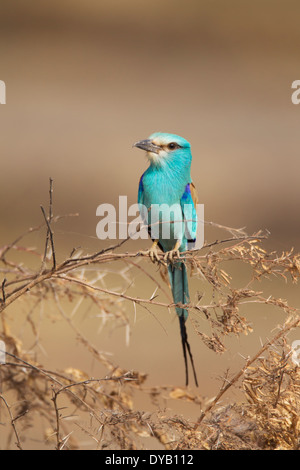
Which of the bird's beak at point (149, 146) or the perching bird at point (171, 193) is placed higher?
the bird's beak at point (149, 146)

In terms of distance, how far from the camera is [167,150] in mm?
2473

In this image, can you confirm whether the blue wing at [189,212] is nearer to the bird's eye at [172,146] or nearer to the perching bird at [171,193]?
the perching bird at [171,193]

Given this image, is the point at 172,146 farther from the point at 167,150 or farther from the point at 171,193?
the point at 171,193

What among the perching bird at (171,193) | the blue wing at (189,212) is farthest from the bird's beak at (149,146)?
the blue wing at (189,212)

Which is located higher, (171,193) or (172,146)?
(172,146)

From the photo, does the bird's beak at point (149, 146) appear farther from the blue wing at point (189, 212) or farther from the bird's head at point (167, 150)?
the blue wing at point (189, 212)

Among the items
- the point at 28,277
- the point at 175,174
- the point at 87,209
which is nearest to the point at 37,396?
the point at 28,277

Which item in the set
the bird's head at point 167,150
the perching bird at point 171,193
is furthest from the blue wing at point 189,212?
the bird's head at point 167,150

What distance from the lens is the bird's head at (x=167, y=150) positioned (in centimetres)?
247

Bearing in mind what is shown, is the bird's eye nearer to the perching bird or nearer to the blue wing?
the perching bird

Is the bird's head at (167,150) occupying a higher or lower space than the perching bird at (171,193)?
higher

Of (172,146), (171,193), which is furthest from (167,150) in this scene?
(171,193)

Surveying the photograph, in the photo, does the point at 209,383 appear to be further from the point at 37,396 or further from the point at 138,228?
the point at 138,228
